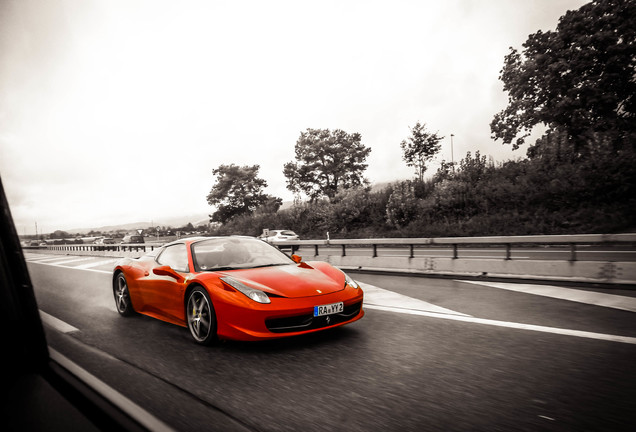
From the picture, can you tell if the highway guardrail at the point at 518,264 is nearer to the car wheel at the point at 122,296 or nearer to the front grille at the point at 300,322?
the front grille at the point at 300,322

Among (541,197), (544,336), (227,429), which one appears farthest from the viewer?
(541,197)

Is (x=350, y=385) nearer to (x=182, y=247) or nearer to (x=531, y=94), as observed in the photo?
(x=182, y=247)

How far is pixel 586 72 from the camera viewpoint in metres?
23.8

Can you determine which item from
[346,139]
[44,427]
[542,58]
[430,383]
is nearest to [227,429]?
[44,427]

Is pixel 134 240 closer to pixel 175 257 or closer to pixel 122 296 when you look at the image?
pixel 122 296

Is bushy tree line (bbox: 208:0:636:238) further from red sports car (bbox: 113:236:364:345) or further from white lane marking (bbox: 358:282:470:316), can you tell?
red sports car (bbox: 113:236:364:345)

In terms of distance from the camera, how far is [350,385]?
120 inches

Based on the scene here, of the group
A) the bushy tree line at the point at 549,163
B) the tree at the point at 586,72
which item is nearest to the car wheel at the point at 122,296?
the bushy tree line at the point at 549,163

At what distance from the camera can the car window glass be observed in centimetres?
510

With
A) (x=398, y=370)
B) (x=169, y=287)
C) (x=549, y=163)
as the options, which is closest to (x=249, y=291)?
(x=169, y=287)

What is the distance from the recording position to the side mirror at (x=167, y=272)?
483cm

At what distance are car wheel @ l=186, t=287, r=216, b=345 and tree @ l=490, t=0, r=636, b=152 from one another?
2326 cm

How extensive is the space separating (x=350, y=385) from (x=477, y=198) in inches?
859

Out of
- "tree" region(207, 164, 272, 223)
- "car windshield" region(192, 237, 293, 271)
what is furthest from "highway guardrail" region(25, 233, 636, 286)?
"tree" region(207, 164, 272, 223)
